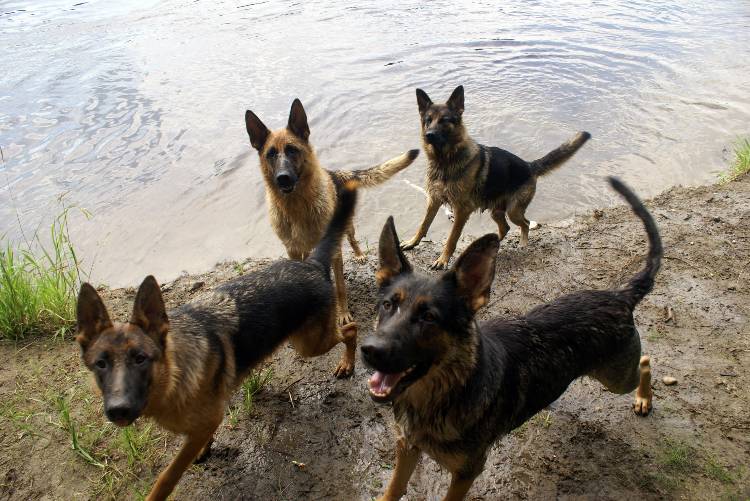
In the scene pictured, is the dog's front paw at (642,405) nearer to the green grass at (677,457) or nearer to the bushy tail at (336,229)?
the green grass at (677,457)

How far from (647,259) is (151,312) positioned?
3.43 m

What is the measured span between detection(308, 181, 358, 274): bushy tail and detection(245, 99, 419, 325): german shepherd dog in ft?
2.38

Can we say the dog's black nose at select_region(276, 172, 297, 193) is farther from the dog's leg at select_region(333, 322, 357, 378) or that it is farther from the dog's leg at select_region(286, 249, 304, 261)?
the dog's leg at select_region(333, 322, 357, 378)

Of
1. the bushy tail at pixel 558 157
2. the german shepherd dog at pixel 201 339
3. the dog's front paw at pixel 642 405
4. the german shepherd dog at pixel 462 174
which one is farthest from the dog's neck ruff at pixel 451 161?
the dog's front paw at pixel 642 405

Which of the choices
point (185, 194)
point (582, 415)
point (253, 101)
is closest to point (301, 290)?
point (582, 415)

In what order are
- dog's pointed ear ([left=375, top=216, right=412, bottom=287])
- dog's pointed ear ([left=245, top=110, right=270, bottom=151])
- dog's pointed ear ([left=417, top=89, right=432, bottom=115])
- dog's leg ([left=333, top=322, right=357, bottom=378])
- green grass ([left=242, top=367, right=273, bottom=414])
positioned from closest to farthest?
dog's pointed ear ([left=375, top=216, right=412, bottom=287]) → green grass ([left=242, top=367, right=273, bottom=414]) → dog's leg ([left=333, top=322, right=357, bottom=378]) → dog's pointed ear ([left=245, top=110, right=270, bottom=151]) → dog's pointed ear ([left=417, top=89, right=432, bottom=115])

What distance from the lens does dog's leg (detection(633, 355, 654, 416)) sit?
3697mm

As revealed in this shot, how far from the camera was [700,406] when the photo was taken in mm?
3713

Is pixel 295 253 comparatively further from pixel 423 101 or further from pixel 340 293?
pixel 423 101

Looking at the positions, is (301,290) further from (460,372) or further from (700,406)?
(700,406)

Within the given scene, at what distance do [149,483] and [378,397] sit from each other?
2046 millimetres

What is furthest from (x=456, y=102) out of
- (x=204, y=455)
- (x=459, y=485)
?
(x=204, y=455)

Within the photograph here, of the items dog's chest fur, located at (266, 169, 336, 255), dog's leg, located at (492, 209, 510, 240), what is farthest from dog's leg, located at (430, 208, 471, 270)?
dog's chest fur, located at (266, 169, 336, 255)

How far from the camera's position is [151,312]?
284cm
